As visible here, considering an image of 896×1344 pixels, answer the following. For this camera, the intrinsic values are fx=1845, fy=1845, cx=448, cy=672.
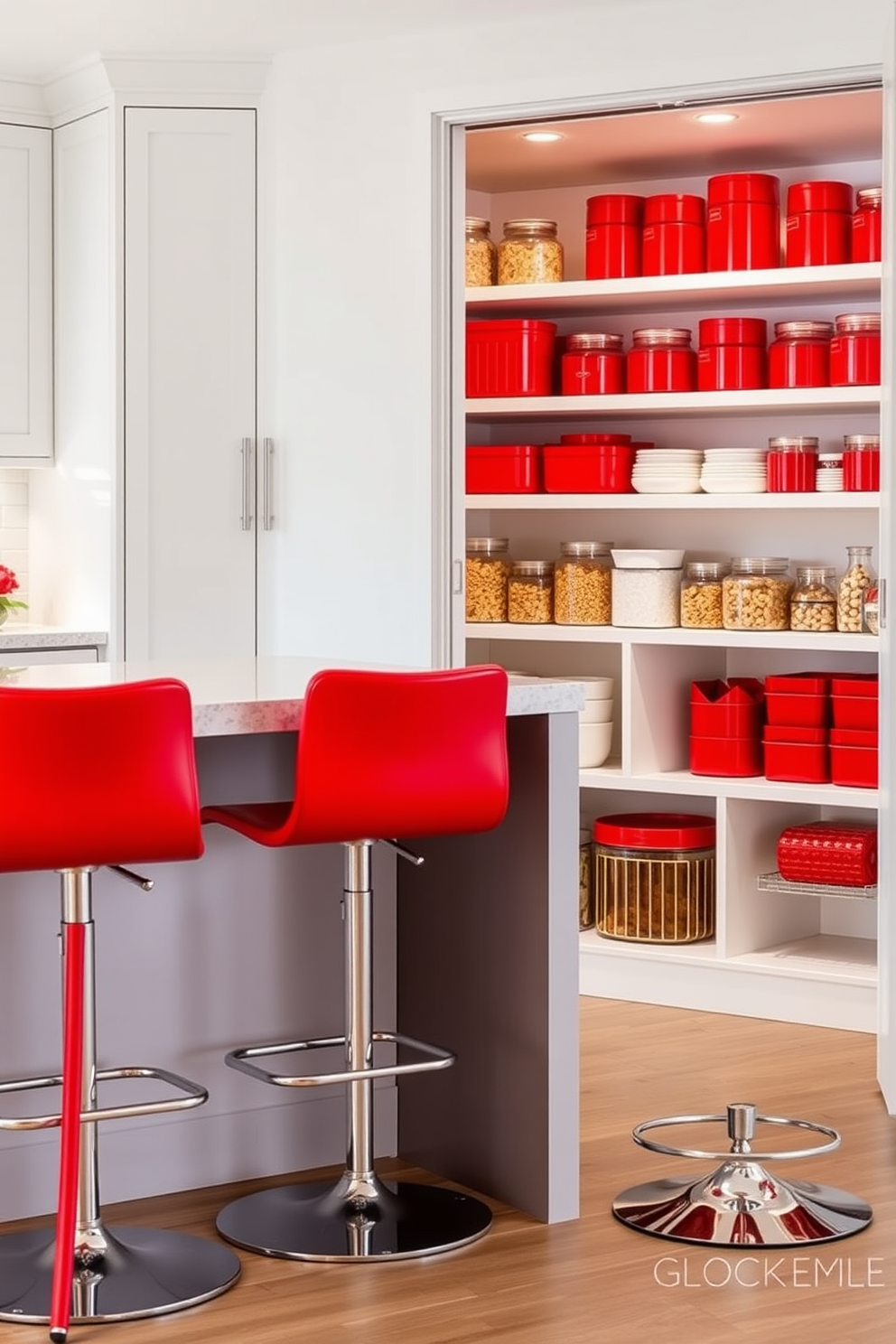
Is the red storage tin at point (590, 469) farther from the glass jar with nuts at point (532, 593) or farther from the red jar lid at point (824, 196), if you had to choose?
the red jar lid at point (824, 196)

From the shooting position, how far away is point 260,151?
5.01 m

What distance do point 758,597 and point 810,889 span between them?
2.53ft

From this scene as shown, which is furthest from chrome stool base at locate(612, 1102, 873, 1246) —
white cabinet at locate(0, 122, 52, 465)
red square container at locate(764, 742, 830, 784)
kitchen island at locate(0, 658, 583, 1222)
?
white cabinet at locate(0, 122, 52, 465)

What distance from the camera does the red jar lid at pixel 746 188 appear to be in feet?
15.9

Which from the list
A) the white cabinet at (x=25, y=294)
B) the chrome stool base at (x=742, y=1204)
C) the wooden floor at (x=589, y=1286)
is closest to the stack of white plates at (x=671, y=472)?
the white cabinet at (x=25, y=294)

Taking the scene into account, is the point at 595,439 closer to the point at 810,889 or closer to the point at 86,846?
the point at 810,889

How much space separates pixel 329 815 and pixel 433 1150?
0.96 metres

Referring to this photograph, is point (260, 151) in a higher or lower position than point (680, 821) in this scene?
higher

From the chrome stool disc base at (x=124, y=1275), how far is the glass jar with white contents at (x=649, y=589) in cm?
242

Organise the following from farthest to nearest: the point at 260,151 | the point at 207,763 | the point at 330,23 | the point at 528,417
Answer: the point at 528,417 < the point at 260,151 < the point at 330,23 < the point at 207,763

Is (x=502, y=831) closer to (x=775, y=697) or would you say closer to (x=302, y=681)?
(x=302, y=681)

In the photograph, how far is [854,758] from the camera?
4.68 m

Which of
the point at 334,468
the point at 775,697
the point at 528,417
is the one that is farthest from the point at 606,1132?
the point at 528,417

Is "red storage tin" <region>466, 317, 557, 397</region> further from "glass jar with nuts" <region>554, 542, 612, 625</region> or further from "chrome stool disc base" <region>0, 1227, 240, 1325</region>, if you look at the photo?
"chrome stool disc base" <region>0, 1227, 240, 1325</region>
